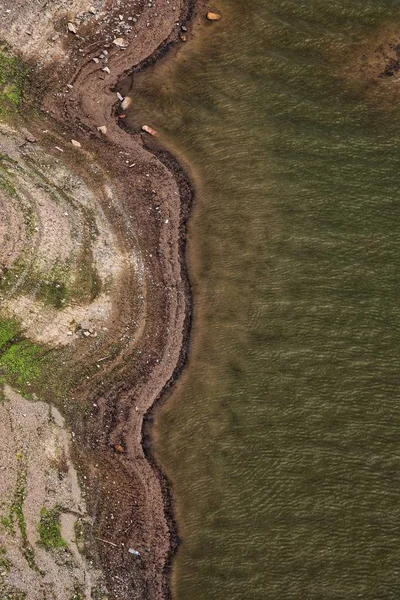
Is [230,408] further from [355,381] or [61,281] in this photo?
[61,281]

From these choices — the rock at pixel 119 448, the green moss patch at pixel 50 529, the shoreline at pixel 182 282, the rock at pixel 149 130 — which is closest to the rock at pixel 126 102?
the shoreline at pixel 182 282

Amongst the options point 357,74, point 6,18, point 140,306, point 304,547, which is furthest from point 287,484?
point 6,18

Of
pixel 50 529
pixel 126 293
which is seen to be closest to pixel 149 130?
pixel 126 293

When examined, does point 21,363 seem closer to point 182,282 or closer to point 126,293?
point 126,293

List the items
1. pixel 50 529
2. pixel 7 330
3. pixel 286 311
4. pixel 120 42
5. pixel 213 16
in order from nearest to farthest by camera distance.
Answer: pixel 50 529, pixel 7 330, pixel 286 311, pixel 120 42, pixel 213 16

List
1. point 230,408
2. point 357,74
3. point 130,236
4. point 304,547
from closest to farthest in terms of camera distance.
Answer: point 304,547 → point 230,408 → point 130,236 → point 357,74
